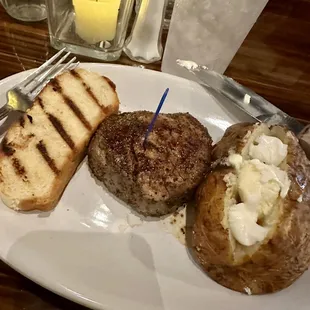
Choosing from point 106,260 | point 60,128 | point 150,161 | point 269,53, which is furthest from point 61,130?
point 269,53

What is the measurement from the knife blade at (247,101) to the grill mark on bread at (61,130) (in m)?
0.50

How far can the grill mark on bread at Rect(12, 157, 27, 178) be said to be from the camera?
127 centimetres

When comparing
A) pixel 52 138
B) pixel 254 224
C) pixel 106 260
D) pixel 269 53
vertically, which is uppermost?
pixel 269 53

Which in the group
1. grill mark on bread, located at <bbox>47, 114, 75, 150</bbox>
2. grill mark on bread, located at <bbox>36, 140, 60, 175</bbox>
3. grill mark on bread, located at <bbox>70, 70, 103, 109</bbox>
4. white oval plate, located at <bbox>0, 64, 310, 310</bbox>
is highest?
grill mark on bread, located at <bbox>70, 70, 103, 109</bbox>

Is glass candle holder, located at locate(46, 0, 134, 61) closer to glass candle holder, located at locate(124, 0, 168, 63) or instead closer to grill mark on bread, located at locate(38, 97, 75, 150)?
glass candle holder, located at locate(124, 0, 168, 63)

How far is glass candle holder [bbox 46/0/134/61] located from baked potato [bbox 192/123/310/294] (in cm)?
74

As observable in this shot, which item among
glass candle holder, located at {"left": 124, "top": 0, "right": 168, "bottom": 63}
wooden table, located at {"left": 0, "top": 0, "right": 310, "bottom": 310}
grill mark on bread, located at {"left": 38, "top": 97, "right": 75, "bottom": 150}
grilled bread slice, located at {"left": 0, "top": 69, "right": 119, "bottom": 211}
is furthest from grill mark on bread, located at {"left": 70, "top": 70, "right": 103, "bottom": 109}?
glass candle holder, located at {"left": 124, "top": 0, "right": 168, "bottom": 63}

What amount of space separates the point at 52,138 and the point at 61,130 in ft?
0.12

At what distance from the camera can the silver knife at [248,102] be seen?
61.2 inches

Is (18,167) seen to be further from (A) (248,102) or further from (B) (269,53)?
(B) (269,53)

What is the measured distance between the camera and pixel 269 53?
200 cm

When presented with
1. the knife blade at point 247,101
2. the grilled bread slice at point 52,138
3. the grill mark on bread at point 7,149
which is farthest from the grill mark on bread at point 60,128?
the knife blade at point 247,101

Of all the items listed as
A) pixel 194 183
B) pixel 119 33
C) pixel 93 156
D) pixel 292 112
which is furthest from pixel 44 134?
pixel 292 112

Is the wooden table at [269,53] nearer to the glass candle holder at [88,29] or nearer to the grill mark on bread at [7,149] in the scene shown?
the glass candle holder at [88,29]
